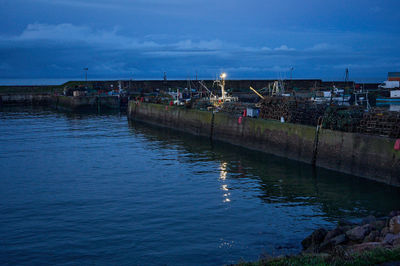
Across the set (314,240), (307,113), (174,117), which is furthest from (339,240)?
(174,117)

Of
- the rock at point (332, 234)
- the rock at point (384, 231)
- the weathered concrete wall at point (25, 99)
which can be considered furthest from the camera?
the weathered concrete wall at point (25, 99)

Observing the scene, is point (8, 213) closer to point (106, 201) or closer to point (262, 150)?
point (106, 201)

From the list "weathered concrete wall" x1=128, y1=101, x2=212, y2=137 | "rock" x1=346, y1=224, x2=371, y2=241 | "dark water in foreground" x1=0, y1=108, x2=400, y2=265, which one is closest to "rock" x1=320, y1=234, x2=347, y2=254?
"rock" x1=346, y1=224, x2=371, y2=241

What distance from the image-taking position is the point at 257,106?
1336 inches

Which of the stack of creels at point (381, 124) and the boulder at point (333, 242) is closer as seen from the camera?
the boulder at point (333, 242)

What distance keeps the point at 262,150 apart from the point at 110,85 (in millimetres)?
67211

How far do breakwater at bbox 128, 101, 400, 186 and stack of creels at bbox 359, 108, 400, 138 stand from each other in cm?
99

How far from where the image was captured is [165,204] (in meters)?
17.3

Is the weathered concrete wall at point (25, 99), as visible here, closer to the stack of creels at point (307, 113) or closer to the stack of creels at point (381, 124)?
the stack of creels at point (307, 113)

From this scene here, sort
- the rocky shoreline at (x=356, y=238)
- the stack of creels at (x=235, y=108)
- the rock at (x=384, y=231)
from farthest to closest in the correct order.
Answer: the stack of creels at (x=235, y=108)
the rock at (x=384, y=231)
the rocky shoreline at (x=356, y=238)

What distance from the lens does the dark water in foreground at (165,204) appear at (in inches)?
503

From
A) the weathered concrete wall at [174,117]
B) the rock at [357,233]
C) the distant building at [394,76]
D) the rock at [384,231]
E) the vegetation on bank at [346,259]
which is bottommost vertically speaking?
the rock at [357,233]

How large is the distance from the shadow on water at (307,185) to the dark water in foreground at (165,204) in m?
0.05

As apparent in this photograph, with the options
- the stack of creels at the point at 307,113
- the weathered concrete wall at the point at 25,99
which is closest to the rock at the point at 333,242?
the stack of creels at the point at 307,113
